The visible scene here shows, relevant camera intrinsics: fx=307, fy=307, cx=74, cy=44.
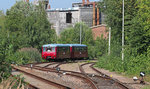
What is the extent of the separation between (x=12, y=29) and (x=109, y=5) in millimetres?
35440

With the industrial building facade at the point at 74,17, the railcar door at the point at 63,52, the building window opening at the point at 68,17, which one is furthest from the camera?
the building window opening at the point at 68,17

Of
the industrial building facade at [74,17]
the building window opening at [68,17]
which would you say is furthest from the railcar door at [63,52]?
the building window opening at [68,17]

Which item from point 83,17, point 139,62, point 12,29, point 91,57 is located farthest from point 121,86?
point 83,17

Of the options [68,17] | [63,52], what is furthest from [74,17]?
[63,52]

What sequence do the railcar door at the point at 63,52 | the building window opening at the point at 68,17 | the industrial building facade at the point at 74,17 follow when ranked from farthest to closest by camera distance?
the building window opening at the point at 68,17
the industrial building facade at the point at 74,17
the railcar door at the point at 63,52

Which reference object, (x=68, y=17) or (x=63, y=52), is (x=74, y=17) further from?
(x=63, y=52)

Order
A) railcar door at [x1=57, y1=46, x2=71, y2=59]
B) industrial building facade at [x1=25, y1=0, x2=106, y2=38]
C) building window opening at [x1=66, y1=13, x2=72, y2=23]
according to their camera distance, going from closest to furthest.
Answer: railcar door at [x1=57, y1=46, x2=71, y2=59]
industrial building facade at [x1=25, y1=0, x2=106, y2=38]
building window opening at [x1=66, y1=13, x2=72, y2=23]

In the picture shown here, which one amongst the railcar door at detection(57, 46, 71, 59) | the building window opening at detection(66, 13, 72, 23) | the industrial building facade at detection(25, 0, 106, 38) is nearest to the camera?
the railcar door at detection(57, 46, 71, 59)

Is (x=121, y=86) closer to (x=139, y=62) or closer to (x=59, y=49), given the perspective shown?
(x=139, y=62)

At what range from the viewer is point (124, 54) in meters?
25.2

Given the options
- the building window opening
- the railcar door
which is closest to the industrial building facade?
the building window opening

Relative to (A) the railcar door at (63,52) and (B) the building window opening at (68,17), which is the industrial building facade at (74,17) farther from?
(A) the railcar door at (63,52)

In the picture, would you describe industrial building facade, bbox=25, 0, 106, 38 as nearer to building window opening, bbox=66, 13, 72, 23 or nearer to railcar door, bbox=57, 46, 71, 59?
building window opening, bbox=66, 13, 72, 23

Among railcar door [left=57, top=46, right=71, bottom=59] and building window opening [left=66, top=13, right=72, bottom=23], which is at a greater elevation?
building window opening [left=66, top=13, right=72, bottom=23]
